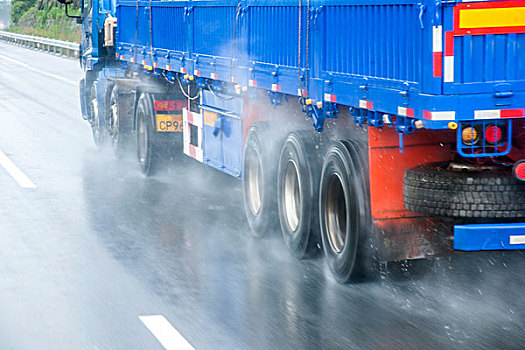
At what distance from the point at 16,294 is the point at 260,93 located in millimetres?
3686

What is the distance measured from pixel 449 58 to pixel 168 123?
8977mm

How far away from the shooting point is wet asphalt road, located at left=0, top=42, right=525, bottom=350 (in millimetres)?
7426

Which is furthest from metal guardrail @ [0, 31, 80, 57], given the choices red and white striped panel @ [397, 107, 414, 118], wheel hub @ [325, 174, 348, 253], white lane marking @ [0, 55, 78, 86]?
red and white striped panel @ [397, 107, 414, 118]

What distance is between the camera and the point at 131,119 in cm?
1769

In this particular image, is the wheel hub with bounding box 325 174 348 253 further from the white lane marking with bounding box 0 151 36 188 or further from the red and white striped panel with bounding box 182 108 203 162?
the white lane marking with bounding box 0 151 36 188

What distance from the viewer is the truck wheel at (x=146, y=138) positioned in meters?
15.8

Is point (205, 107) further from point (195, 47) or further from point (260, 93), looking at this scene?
point (260, 93)

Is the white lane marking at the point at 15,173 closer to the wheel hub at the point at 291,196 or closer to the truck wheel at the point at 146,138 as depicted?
the truck wheel at the point at 146,138

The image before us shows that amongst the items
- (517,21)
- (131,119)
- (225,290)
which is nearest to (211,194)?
(131,119)

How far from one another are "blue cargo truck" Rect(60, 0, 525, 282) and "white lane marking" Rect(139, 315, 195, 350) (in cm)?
171

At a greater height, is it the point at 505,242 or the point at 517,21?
the point at 517,21

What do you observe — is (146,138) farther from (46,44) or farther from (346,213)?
(46,44)

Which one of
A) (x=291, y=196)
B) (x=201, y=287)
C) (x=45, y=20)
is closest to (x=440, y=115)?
(x=201, y=287)

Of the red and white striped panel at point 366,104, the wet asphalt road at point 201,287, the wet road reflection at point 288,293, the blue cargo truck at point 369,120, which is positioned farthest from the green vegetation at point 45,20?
the red and white striped panel at point 366,104
